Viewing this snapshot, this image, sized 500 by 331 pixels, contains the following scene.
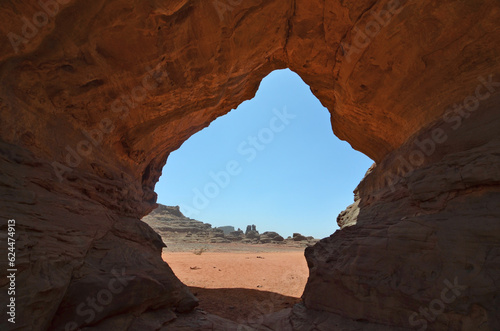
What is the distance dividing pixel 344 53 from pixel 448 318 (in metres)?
7.87

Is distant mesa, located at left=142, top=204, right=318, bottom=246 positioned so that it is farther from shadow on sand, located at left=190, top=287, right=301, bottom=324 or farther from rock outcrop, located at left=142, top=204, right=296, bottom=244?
shadow on sand, located at left=190, top=287, right=301, bottom=324

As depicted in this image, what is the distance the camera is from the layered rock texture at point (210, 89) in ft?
15.2

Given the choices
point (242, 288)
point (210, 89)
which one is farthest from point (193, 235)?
point (210, 89)

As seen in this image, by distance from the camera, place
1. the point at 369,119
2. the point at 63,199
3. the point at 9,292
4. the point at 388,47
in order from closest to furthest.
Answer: the point at 9,292 < the point at 63,199 < the point at 388,47 < the point at 369,119

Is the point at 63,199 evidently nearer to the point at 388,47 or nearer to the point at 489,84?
the point at 388,47

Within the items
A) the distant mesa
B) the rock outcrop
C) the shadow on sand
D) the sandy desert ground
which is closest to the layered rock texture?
the shadow on sand

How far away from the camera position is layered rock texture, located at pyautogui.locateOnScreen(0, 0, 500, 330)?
464 cm

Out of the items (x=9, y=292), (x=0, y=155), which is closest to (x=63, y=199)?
(x=0, y=155)

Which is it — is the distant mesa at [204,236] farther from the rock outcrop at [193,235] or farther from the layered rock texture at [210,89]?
the layered rock texture at [210,89]

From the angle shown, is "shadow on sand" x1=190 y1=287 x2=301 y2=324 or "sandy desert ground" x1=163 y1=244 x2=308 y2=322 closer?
"shadow on sand" x1=190 y1=287 x2=301 y2=324

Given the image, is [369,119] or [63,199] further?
[369,119]

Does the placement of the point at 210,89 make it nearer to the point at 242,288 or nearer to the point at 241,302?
the point at 241,302

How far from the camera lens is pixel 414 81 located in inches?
273

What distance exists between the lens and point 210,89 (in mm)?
9344
